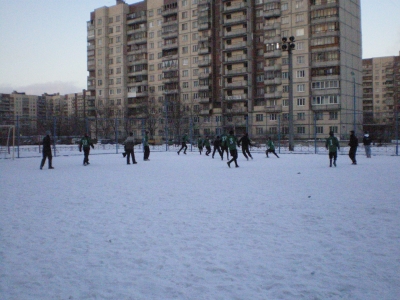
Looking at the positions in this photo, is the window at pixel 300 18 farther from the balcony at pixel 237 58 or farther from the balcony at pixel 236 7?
the balcony at pixel 237 58

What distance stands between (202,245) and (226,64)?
70.6 meters

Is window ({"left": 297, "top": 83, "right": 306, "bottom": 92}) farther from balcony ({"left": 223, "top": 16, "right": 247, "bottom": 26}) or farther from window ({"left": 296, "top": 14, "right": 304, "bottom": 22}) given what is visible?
balcony ({"left": 223, "top": 16, "right": 247, "bottom": 26})

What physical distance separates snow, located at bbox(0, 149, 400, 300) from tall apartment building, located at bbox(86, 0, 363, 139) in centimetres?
3947

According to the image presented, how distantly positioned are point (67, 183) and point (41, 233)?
6972mm

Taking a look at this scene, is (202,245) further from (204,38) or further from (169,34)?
(169,34)

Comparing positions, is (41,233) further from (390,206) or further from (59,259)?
(390,206)

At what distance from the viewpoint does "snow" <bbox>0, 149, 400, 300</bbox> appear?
391 centimetres

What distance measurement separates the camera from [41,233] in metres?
6.14

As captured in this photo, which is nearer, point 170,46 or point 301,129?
point 301,129

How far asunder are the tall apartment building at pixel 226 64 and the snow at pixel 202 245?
129 feet

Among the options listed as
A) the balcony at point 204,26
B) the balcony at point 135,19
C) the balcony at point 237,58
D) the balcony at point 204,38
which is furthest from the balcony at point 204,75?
the balcony at point 135,19

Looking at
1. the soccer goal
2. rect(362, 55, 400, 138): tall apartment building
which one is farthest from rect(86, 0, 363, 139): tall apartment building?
rect(362, 55, 400, 138): tall apartment building

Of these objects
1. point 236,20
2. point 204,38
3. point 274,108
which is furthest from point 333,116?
point 204,38

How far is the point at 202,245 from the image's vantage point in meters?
5.35
